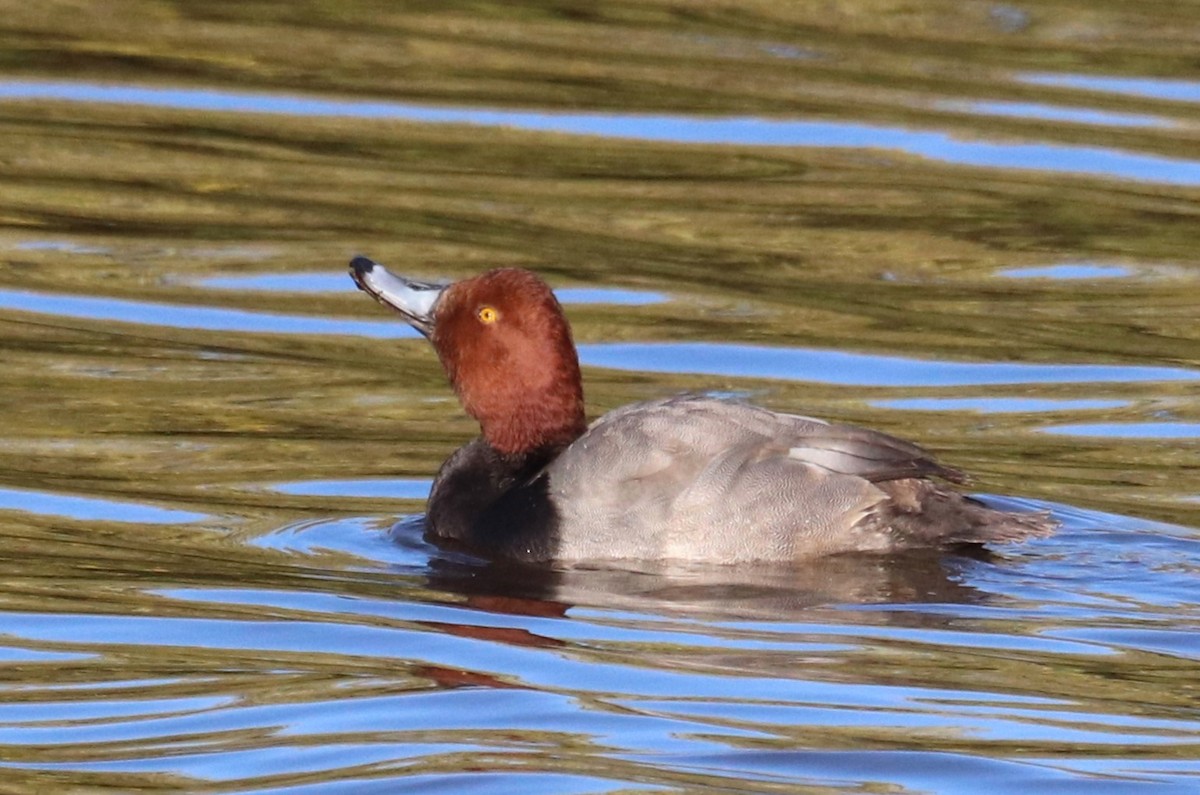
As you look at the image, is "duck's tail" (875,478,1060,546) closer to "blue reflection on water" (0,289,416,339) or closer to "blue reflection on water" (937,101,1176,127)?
"blue reflection on water" (0,289,416,339)

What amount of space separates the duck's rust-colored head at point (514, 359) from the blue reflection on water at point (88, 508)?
1.02m

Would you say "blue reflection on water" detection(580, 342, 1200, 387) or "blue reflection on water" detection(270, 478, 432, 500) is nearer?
"blue reflection on water" detection(270, 478, 432, 500)

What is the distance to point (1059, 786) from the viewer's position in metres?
5.56

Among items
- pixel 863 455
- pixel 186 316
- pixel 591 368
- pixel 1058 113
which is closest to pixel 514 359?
pixel 863 455

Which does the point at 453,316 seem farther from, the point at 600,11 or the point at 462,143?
the point at 600,11

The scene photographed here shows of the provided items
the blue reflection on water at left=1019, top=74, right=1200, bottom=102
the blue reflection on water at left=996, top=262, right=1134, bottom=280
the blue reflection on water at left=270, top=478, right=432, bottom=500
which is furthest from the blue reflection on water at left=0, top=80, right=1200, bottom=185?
the blue reflection on water at left=270, top=478, right=432, bottom=500

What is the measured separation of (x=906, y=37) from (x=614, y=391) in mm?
5717

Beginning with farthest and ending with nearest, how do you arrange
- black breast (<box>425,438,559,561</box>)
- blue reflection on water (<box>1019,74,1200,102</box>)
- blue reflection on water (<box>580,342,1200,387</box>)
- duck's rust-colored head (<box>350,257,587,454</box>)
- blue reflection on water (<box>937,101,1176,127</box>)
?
blue reflection on water (<box>1019,74,1200,102</box>) → blue reflection on water (<box>937,101,1176,127</box>) → blue reflection on water (<box>580,342,1200,387</box>) → duck's rust-colored head (<box>350,257,587,454</box>) → black breast (<box>425,438,559,561</box>)

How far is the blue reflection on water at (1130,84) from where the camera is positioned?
14102 millimetres

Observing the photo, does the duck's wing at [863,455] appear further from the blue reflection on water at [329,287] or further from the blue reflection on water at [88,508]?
the blue reflection on water at [329,287]

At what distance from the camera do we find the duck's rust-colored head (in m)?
8.43

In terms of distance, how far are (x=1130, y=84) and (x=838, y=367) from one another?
469cm

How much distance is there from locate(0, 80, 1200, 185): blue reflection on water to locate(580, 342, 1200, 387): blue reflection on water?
115 inches

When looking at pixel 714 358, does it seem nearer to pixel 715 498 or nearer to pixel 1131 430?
pixel 1131 430
